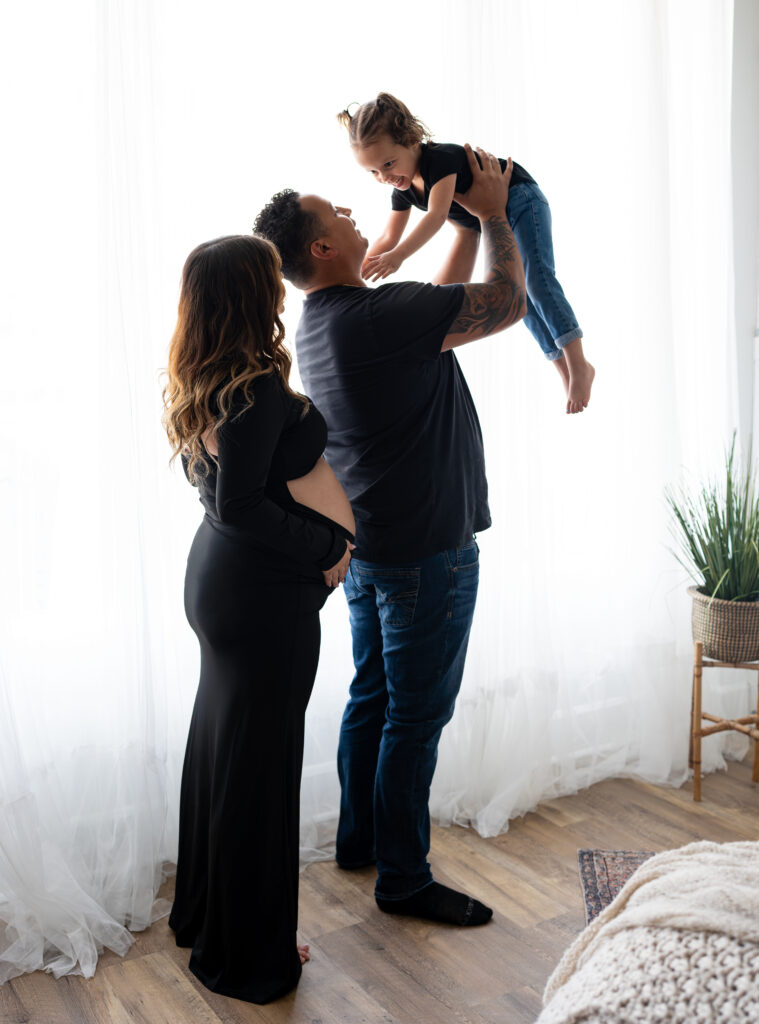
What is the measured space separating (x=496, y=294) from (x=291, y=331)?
72 centimetres

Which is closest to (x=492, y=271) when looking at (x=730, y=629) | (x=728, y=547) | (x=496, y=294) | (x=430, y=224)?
(x=496, y=294)

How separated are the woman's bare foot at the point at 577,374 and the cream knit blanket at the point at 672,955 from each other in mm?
1273

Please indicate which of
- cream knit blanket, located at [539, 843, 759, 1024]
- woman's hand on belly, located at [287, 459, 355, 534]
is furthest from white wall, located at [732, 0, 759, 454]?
cream knit blanket, located at [539, 843, 759, 1024]

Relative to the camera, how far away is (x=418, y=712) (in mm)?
2246

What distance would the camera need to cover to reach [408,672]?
2229 mm

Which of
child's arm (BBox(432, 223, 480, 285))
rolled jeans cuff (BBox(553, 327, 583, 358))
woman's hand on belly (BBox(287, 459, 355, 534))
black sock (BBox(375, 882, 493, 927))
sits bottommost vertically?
black sock (BBox(375, 882, 493, 927))

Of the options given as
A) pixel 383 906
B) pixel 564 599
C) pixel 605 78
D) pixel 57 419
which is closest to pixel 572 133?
pixel 605 78

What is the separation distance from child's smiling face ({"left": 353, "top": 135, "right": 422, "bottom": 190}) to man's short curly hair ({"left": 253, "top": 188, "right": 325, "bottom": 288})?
242mm

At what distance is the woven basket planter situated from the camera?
9.59 ft

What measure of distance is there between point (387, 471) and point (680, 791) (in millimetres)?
1640

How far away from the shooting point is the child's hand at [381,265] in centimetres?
220

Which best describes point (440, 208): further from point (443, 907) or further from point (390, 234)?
point (443, 907)

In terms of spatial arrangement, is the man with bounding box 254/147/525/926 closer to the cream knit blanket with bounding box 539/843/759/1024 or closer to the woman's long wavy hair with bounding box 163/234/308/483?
the woman's long wavy hair with bounding box 163/234/308/483

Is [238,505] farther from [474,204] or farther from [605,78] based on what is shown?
[605,78]
